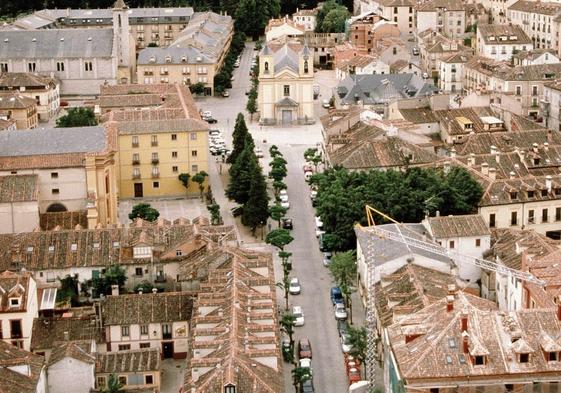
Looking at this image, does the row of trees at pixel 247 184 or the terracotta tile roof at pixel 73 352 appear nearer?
the terracotta tile roof at pixel 73 352

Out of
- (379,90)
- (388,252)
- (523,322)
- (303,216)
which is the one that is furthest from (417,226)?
(379,90)

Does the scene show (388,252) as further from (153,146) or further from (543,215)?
(153,146)

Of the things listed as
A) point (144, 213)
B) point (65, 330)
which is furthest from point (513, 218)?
point (65, 330)

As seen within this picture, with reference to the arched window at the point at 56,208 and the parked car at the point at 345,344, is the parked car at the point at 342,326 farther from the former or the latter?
the arched window at the point at 56,208

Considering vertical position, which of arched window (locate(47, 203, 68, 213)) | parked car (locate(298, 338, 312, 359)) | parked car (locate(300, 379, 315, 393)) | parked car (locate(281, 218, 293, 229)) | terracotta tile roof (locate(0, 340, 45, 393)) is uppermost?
arched window (locate(47, 203, 68, 213))

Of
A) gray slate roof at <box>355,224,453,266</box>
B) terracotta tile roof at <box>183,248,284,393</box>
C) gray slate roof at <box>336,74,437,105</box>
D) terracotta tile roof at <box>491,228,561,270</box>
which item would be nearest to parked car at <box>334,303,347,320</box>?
gray slate roof at <box>355,224,453,266</box>

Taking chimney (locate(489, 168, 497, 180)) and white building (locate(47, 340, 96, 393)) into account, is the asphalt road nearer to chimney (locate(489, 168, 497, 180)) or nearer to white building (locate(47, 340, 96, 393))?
white building (locate(47, 340, 96, 393))

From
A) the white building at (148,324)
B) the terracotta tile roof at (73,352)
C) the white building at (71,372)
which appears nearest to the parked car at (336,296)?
A: the white building at (148,324)
